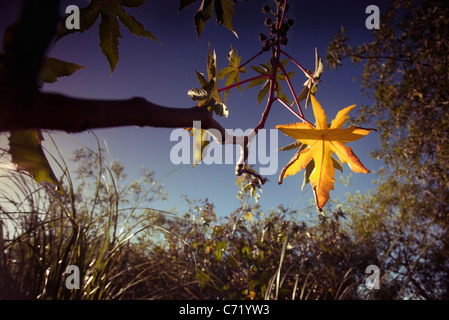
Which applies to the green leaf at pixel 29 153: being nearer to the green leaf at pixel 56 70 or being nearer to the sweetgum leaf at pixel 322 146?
the green leaf at pixel 56 70

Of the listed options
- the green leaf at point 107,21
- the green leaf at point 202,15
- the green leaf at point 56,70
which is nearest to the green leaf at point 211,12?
the green leaf at point 202,15

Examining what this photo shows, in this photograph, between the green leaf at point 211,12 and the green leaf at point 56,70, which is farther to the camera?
the green leaf at point 211,12

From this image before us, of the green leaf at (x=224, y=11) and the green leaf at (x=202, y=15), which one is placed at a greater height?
the green leaf at (x=224, y=11)

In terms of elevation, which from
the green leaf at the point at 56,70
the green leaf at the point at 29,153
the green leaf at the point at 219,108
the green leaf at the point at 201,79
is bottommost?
the green leaf at the point at 29,153

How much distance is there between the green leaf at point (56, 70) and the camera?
1.18 ft

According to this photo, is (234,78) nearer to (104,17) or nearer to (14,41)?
(104,17)

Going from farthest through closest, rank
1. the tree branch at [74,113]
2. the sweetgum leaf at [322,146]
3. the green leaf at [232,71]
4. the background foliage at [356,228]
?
the background foliage at [356,228] → the green leaf at [232,71] → the sweetgum leaf at [322,146] → the tree branch at [74,113]

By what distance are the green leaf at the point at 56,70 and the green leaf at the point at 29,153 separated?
0.09 meters

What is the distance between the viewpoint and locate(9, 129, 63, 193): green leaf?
0.38 metres

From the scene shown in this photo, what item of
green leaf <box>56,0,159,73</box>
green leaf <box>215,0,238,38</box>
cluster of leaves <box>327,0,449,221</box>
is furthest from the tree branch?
cluster of leaves <box>327,0,449,221</box>

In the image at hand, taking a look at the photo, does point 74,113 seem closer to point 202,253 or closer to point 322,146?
point 322,146

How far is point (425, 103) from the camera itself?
2.97m
